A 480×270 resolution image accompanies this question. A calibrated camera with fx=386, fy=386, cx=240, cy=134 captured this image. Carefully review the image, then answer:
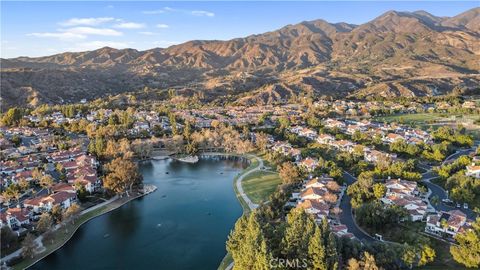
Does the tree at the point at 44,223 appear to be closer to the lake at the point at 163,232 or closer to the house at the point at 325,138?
the lake at the point at 163,232

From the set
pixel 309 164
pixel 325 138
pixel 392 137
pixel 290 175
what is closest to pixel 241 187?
pixel 290 175

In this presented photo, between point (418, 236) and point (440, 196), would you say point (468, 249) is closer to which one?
point (418, 236)

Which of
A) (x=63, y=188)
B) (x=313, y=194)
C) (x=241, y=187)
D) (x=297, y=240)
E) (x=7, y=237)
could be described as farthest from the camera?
(x=241, y=187)

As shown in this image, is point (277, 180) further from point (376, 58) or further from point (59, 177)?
point (376, 58)

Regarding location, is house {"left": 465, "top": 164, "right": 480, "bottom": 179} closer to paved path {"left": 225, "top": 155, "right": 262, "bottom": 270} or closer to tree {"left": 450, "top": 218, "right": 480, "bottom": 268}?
tree {"left": 450, "top": 218, "right": 480, "bottom": 268}

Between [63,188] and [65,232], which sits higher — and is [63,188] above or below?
above

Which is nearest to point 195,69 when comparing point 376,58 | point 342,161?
point 376,58
